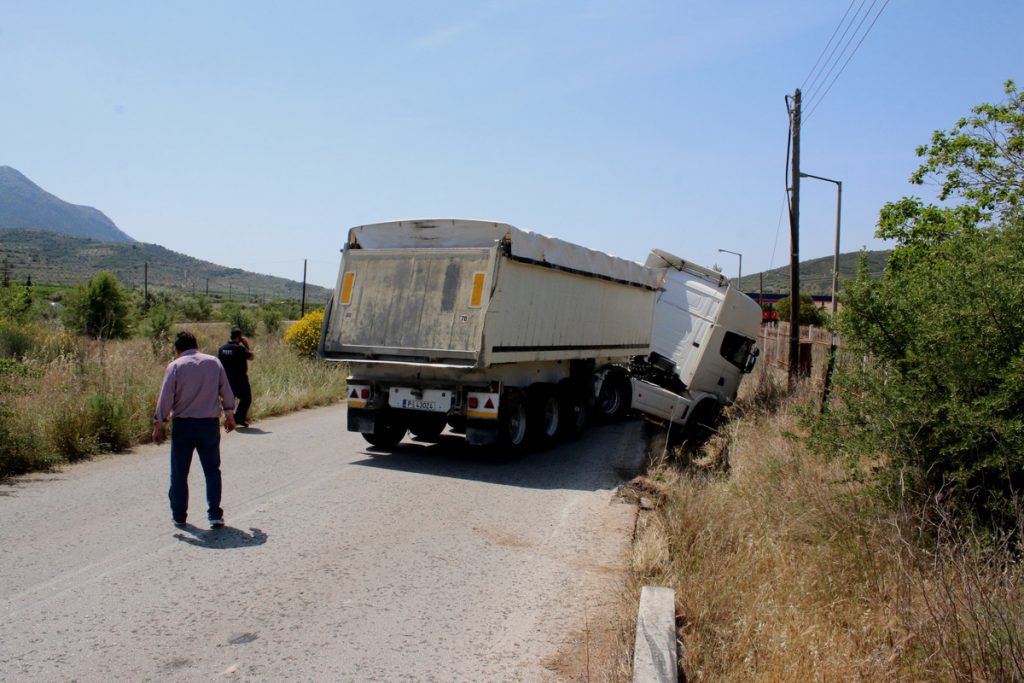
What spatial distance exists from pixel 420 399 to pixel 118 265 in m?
109

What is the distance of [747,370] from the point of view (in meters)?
16.8

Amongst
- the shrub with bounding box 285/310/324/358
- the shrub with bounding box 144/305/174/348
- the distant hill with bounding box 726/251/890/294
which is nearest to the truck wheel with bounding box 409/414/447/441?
the shrub with bounding box 285/310/324/358

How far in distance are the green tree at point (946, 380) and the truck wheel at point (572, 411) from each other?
6.14 m

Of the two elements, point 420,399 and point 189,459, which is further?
point 420,399

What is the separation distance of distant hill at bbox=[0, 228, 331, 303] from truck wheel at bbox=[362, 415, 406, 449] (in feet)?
251

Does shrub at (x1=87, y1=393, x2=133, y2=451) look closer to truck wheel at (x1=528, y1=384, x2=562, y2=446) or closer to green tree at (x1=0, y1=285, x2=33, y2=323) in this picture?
truck wheel at (x1=528, y1=384, x2=562, y2=446)

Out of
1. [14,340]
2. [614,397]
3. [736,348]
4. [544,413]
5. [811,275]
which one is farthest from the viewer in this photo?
[811,275]

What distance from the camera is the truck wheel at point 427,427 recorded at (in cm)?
1209

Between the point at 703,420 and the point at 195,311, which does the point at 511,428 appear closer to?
the point at 703,420

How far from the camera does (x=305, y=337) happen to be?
70.9 feet

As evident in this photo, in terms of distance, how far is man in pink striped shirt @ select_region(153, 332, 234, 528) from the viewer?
711 cm

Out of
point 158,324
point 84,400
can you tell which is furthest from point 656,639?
point 158,324

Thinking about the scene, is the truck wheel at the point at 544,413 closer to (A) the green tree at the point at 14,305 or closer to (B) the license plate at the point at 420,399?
(B) the license plate at the point at 420,399

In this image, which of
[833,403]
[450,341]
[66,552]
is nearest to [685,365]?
[833,403]
